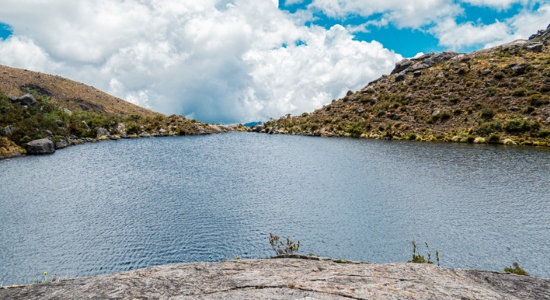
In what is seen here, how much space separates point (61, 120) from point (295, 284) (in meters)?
95.5

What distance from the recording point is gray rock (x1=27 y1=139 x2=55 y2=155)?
6153 cm

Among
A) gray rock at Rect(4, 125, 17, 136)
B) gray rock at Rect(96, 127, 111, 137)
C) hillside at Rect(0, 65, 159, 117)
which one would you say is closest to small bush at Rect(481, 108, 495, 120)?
gray rock at Rect(96, 127, 111, 137)

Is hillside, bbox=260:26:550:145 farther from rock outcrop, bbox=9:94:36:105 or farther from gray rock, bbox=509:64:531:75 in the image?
rock outcrop, bbox=9:94:36:105

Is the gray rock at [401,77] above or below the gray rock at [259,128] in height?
above

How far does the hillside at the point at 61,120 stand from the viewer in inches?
2520

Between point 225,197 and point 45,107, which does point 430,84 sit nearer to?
point 225,197

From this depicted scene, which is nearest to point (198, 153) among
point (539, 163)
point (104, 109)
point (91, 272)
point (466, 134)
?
point (91, 272)

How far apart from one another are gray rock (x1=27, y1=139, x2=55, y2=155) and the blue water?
9094 millimetres

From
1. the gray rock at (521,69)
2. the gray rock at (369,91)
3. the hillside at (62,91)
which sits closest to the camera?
the gray rock at (521,69)

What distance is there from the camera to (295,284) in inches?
345

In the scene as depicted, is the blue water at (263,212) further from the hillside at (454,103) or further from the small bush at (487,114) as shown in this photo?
the small bush at (487,114)

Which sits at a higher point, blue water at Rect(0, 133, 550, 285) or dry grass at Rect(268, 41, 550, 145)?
dry grass at Rect(268, 41, 550, 145)

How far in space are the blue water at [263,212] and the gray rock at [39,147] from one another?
909 cm

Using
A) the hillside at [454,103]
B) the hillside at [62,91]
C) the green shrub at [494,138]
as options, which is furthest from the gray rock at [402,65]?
the hillside at [62,91]
